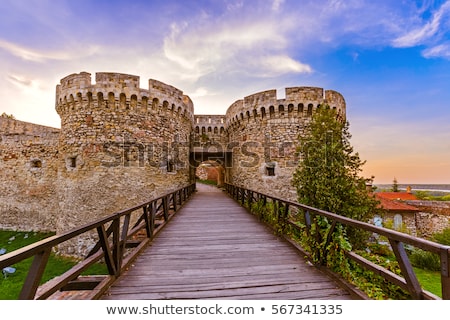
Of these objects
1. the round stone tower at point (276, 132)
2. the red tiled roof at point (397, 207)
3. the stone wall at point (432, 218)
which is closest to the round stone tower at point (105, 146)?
the round stone tower at point (276, 132)

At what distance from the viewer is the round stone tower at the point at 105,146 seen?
826cm

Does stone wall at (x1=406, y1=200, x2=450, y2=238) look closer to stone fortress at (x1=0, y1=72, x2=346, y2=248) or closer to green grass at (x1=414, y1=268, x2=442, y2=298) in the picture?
green grass at (x1=414, y1=268, x2=442, y2=298)

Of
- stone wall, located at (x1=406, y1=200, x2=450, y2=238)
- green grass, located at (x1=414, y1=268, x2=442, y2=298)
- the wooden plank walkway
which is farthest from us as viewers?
stone wall, located at (x1=406, y1=200, x2=450, y2=238)

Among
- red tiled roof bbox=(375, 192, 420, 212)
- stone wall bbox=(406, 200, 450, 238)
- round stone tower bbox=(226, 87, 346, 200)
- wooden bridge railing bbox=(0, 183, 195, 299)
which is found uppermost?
round stone tower bbox=(226, 87, 346, 200)

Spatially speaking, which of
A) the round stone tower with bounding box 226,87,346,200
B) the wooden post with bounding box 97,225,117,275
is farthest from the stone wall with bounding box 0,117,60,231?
the wooden post with bounding box 97,225,117,275

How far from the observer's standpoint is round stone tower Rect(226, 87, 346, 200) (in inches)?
372

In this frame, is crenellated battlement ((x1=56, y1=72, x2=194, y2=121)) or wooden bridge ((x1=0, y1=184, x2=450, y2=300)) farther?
crenellated battlement ((x1=56, y1=72, x2=194, y2=121))

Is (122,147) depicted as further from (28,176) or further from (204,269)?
(28,176)

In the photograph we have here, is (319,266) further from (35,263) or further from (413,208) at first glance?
(413,208)

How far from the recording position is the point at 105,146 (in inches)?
327

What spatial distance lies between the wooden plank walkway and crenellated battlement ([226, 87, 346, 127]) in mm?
6801

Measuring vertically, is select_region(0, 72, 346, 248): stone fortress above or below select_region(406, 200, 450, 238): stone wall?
above

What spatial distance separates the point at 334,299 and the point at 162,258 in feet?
7.77

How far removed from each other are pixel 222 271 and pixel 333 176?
3331 mm
